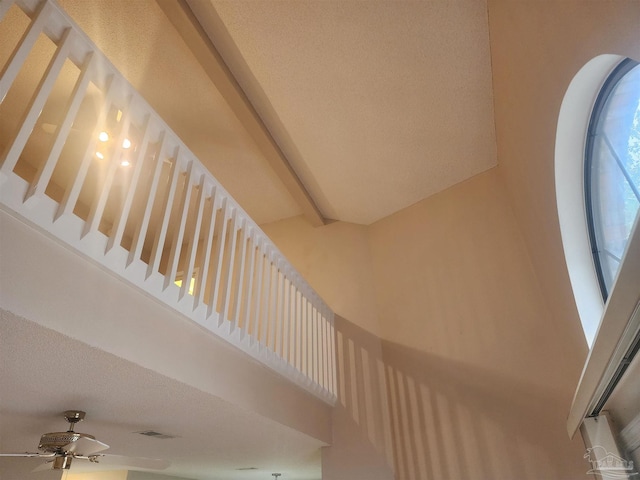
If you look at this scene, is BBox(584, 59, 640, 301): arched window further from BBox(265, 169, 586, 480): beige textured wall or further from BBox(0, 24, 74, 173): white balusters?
BBox(0, 24, 74, 173): white balusters

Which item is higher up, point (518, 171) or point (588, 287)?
point (518, 171)

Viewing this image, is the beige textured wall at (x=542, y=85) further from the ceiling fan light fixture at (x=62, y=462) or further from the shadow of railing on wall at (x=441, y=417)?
the ceiling fan light fixture at (x=62, y=462)

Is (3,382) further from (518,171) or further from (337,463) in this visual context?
(518,171)

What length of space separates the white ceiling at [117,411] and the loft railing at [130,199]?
340 millimetres

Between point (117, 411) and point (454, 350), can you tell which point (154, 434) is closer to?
point (117, 411)

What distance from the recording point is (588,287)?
8.31 ft

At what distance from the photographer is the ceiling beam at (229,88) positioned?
298 centimetres

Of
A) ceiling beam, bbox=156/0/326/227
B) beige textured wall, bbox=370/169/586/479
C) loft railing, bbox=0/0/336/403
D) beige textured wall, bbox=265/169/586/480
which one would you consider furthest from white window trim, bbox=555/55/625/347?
ceiling beam, bbox=156/0/326/227

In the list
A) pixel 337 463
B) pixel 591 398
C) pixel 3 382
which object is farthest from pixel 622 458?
pixel 3 382

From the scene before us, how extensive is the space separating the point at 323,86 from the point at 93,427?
2974mm

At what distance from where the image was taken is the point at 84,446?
2043 millimetres

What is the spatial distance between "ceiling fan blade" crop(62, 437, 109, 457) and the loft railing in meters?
0.74

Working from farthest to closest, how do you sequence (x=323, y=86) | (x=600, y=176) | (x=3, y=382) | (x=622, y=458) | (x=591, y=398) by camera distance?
Result: (x=323, y=86), (x=600, y=176), (x=622, y=458), (x=591, y=398), (x=3, y=382)

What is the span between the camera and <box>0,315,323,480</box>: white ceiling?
1.61 m
